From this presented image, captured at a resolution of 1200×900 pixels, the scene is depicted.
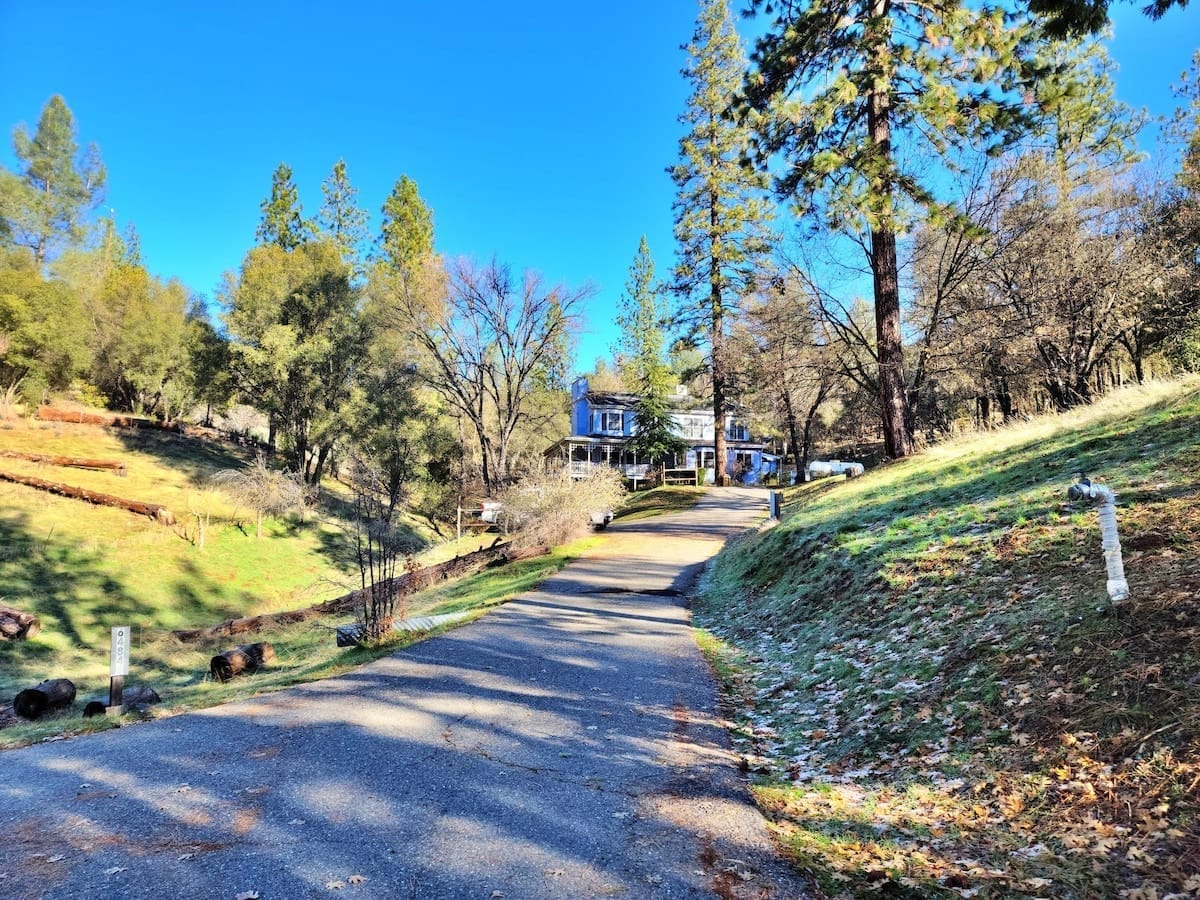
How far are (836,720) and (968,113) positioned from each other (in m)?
11.6

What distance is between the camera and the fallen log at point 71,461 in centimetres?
2438

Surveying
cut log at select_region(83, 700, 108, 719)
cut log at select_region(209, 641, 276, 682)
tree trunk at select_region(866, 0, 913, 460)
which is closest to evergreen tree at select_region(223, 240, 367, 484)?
cut log at select_region(209, 641, 276, 682)

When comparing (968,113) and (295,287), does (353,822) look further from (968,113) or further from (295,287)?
(295,287)

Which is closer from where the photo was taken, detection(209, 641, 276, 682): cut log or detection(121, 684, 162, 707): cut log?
detection(121, 684, 162, 707): cut log

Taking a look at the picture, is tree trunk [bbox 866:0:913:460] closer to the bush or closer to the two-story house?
the bush

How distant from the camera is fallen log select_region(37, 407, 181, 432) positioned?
31281 millimetres

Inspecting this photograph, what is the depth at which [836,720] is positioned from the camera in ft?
16.6

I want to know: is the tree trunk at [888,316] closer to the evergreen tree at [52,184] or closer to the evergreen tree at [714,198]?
the evergreen tree at [714,198]

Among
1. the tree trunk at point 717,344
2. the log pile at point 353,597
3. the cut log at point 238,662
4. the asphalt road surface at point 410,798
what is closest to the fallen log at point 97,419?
the log pile at point 353,597

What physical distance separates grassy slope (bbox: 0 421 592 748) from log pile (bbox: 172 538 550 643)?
1.79 ft

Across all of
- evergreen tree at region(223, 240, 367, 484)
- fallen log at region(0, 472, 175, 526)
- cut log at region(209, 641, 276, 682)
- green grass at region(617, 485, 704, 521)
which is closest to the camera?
cut log at region(209, 641, 276, 682)

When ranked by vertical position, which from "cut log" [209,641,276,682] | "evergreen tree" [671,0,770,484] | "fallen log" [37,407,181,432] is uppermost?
"evergreen tree" [671,0,770,484]

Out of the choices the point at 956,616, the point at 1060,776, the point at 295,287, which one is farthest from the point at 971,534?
the point at 295,287

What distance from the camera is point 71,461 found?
2562 centimetres
